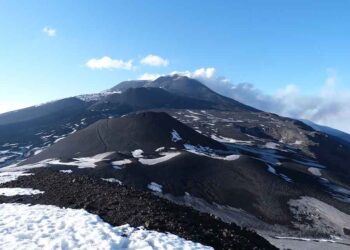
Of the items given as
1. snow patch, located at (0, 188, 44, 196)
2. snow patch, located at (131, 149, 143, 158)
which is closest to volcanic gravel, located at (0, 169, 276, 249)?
snow patch, located at (0, 188, 44, 196)

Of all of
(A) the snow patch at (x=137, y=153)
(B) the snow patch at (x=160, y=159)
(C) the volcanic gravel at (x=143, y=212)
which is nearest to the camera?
(C) the volcanic gravel at (x=143, y=212)

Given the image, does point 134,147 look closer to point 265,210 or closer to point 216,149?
point 216,149

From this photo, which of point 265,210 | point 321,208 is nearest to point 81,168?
point 265,210

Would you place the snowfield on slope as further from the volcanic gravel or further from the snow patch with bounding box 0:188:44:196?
the snow patch with bounding box 0:188:44:196

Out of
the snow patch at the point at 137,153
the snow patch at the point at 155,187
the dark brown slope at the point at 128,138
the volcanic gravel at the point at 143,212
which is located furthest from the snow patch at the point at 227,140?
the volcanic gravel at the point at 143,212

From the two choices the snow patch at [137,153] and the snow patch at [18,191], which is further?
the snow patch at [137,153]

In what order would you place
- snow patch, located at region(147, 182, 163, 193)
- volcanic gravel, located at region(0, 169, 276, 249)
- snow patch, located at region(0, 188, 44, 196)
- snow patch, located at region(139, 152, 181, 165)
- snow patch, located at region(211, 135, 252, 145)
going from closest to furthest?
volcanic gravel, located at region(0, 169, 276, 249) → snow patch, located at region(0, 188, 44, 196) → snow patch, located at region(147, 182, 163, 193) → snow patch, located at region(139, 152, 181, 165) → snow patch, located at region(211, 135, 252, 145)

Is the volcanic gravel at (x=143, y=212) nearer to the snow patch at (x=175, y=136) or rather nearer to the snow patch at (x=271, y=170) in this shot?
the snow patch at (x=271, y=170)
